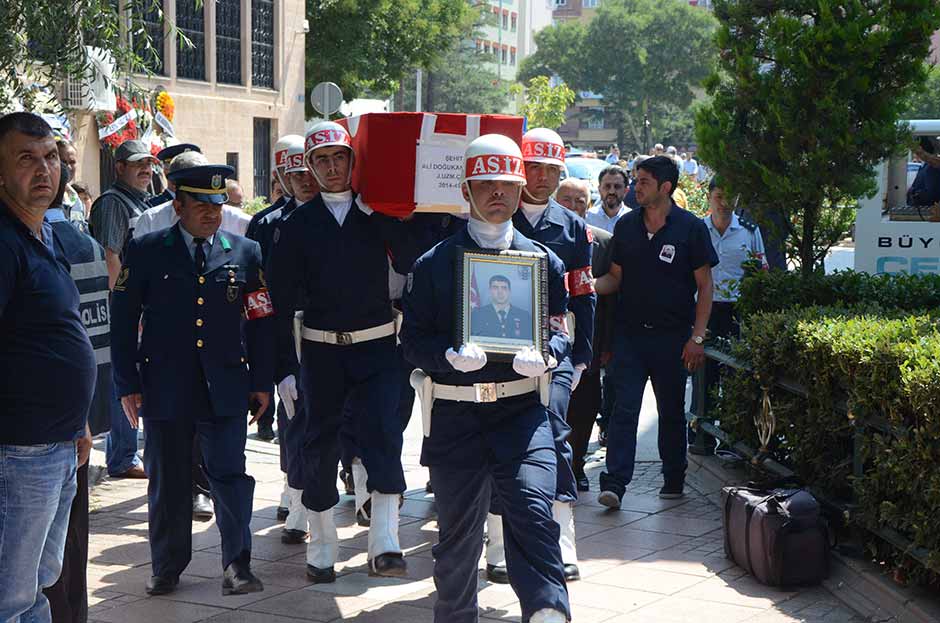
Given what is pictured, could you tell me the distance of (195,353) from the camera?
20.6 ft

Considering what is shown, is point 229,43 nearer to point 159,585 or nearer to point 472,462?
point 159,585

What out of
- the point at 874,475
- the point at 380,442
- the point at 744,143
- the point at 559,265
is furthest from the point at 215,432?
the point at 744,143

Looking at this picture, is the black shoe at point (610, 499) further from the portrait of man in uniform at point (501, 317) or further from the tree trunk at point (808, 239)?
the portrait of man in uniform at point (501, 317)

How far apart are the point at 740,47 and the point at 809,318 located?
2.03 m

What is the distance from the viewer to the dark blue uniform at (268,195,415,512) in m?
6.66

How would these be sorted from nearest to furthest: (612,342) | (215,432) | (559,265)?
(559,265) < (215,432) < (612,342)

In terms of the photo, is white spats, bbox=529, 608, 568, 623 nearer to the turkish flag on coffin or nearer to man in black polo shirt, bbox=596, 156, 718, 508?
the turkish flag on coffin

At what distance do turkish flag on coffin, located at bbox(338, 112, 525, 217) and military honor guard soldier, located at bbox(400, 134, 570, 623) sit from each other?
108 centimetres

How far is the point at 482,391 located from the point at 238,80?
93.3 ft

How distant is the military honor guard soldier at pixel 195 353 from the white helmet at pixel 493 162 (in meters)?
1.38

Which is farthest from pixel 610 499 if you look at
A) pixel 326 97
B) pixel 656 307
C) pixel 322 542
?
pixel 326 97

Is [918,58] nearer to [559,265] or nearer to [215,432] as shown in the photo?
[559,265]

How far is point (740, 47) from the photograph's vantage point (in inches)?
330

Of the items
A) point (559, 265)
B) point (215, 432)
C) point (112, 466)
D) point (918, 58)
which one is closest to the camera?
point (559, 265)
